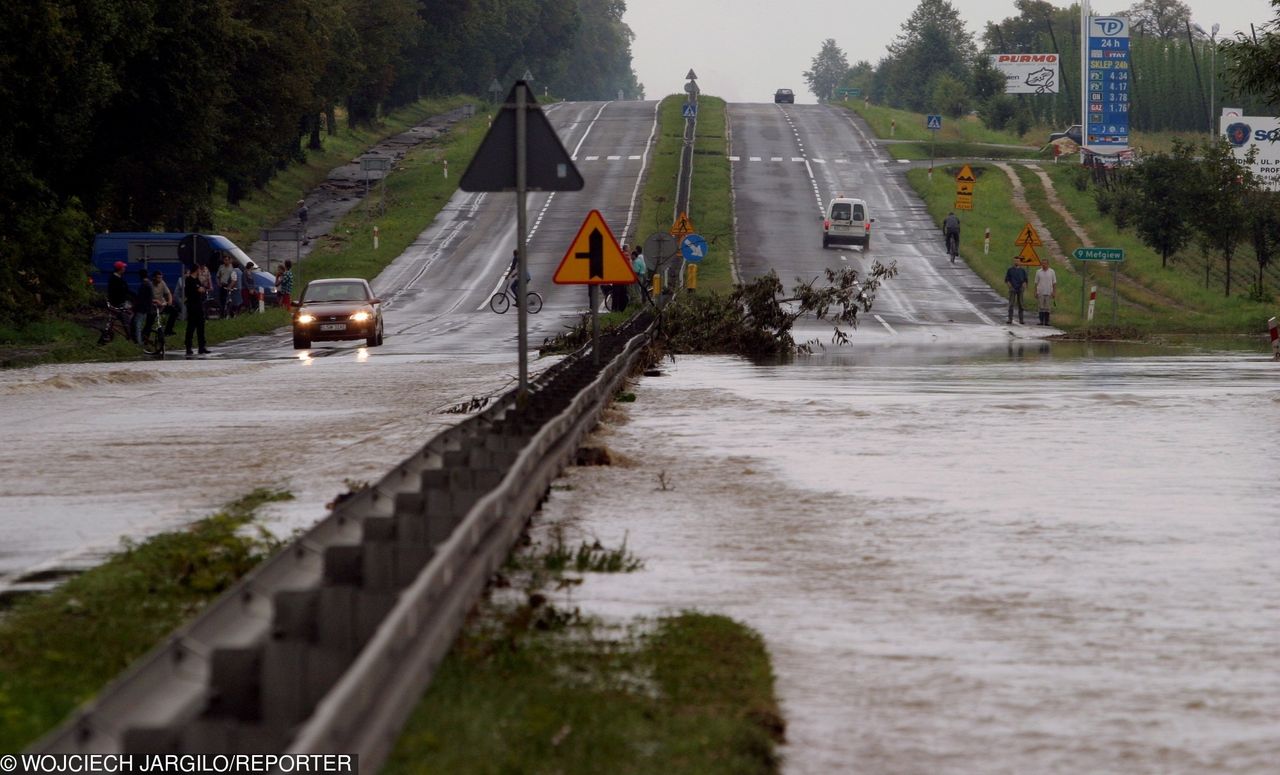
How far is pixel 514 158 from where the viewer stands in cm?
1465

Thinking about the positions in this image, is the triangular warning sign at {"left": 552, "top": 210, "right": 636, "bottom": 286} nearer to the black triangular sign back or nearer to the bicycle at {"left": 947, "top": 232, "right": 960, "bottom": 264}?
the black triangular sign back

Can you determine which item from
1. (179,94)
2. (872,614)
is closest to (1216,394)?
(872,614)

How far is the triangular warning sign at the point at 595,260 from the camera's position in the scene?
19469 millimetres

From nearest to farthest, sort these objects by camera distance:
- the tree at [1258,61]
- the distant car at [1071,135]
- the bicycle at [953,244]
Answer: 1. the tree at [1258,61]
2. the bicycle at [953,244]
3. the distant car at [1071,135]

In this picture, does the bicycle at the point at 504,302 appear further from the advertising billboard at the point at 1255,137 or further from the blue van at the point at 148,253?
the advertising billboard at the point at 1255,137

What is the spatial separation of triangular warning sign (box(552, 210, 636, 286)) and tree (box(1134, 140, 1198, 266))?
146 ft

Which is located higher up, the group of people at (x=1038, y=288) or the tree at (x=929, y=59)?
the tree at (x=929, y=59)

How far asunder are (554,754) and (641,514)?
19.9ft

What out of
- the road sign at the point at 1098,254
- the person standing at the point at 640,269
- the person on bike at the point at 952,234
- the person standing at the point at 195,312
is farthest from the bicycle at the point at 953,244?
the person standing at the point at 195,312

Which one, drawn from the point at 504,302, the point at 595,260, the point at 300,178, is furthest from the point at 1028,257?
the point at 300,178

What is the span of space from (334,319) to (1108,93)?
68.7m

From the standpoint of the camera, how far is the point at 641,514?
11.8 meters

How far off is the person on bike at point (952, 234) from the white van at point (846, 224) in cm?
273

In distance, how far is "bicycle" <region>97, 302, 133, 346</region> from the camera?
36.9m
